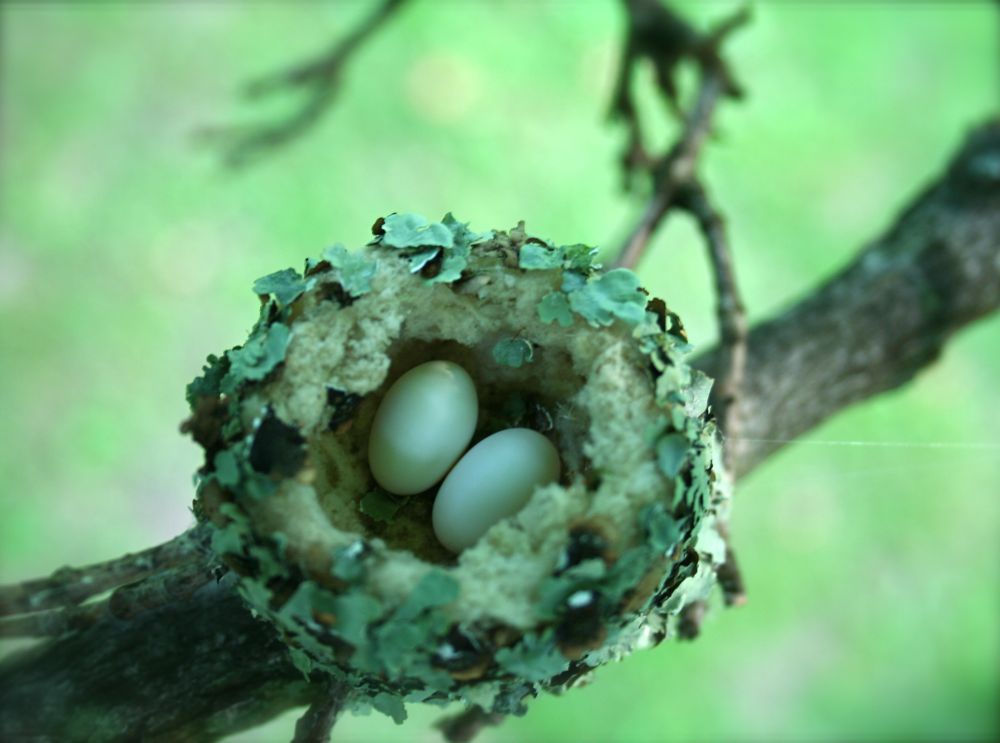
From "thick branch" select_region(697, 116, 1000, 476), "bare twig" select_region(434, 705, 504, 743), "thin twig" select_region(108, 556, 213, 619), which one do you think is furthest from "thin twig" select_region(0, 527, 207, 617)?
"thick branch" select_region(697, 116, 1000, 476)

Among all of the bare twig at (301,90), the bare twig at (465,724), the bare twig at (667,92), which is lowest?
the bare twig at (465,724)

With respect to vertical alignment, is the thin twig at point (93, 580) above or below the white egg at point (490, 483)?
below

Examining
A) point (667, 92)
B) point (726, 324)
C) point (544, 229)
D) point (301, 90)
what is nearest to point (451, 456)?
point (726, 324)

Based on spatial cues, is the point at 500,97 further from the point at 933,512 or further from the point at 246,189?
the point at 933,512

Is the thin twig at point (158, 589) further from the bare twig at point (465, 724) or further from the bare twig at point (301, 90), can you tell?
the bare twig at point (301, 90)

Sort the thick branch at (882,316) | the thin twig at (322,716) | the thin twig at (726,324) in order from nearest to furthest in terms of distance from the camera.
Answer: the thin twig at (322,716) < the thin twig at (726,324) < the thick branch at (882,316)

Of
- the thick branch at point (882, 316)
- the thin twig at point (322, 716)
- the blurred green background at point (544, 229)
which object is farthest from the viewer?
the blurred green background at point (544, 229)

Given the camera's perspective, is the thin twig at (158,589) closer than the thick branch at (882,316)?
Yes

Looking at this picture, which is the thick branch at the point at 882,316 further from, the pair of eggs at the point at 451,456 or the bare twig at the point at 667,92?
the pair of eggs at the point at 451,456

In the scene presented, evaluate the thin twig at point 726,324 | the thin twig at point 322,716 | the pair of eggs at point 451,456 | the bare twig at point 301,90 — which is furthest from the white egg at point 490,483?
the bare twig at point 301,90
